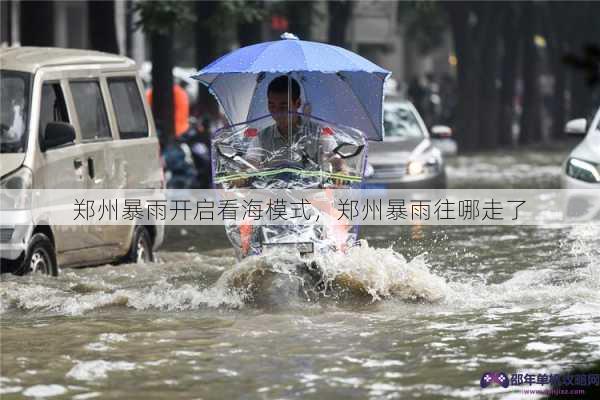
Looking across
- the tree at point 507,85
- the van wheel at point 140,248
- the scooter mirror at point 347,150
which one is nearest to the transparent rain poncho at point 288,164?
the scooter mirror at point 347,150

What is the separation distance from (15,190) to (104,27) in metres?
9.05

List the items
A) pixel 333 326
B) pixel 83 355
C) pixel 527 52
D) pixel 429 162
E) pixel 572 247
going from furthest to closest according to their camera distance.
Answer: pixel 527 52 < pixel 429 162 < pixel 572 247 < pixel 333 326 < pixel 83 355

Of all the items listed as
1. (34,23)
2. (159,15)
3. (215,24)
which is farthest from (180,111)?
(34,23)

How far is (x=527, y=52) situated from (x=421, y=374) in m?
37.9

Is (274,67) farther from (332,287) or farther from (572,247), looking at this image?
(572,247)

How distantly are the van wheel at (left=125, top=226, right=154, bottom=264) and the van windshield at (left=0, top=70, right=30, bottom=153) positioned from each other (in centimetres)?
218

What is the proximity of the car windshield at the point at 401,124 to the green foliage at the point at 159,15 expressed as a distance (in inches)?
140

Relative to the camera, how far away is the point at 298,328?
9.45 m

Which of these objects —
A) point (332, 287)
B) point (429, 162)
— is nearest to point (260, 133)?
point (332, 287)

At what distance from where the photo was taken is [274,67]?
1088 centimetres

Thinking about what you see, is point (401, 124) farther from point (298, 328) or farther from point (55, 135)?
point (298, 328)

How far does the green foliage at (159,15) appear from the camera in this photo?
2012 cm

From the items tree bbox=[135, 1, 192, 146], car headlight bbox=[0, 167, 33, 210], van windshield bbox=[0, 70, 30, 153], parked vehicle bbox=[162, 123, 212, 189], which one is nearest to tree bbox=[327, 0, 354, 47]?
tree bbox=[135, 1, 192, 146]

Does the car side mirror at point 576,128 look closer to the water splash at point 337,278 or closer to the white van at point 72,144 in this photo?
the white van at point 72,144
